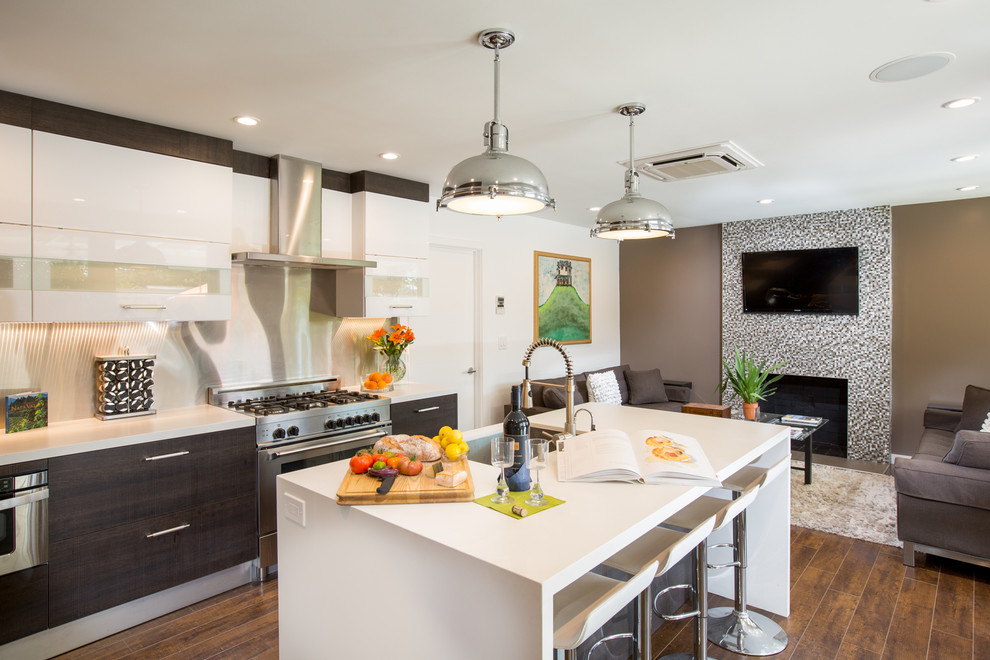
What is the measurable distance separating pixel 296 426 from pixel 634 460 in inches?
79.6

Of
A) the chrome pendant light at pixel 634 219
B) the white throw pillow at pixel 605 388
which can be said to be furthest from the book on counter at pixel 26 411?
the white throw pillow at pixel 605 388

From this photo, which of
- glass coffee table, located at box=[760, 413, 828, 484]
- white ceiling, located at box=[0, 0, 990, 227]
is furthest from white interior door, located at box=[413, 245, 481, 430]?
glass coffee table, located at box=[760, 413, 828, 484]

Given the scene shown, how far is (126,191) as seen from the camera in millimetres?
2734

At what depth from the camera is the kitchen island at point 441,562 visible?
47.2 inches

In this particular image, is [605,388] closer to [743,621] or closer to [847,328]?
[847,328]

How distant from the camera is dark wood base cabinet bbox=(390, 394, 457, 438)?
12.0ft

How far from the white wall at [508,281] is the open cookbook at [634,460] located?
9.44 feet

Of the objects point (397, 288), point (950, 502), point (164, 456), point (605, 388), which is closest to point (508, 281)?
point (605, 388)

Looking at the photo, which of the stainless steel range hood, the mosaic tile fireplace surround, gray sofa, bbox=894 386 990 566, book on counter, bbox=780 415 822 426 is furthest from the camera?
the mosaic tile fireplace surround

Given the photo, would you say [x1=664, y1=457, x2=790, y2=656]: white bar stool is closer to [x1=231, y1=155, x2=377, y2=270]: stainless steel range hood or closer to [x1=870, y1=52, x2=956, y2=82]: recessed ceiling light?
[x1=870, y1=52, x2=956, y2=82]: recessed ceiling light

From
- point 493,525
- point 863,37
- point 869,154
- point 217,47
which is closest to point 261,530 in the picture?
point 493,525

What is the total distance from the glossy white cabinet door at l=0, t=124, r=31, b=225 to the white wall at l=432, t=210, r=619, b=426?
2.61 metres

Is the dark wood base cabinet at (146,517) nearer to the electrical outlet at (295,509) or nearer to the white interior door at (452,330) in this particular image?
the electrical outlet at (295,509)

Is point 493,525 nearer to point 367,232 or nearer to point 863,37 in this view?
point 863,37
